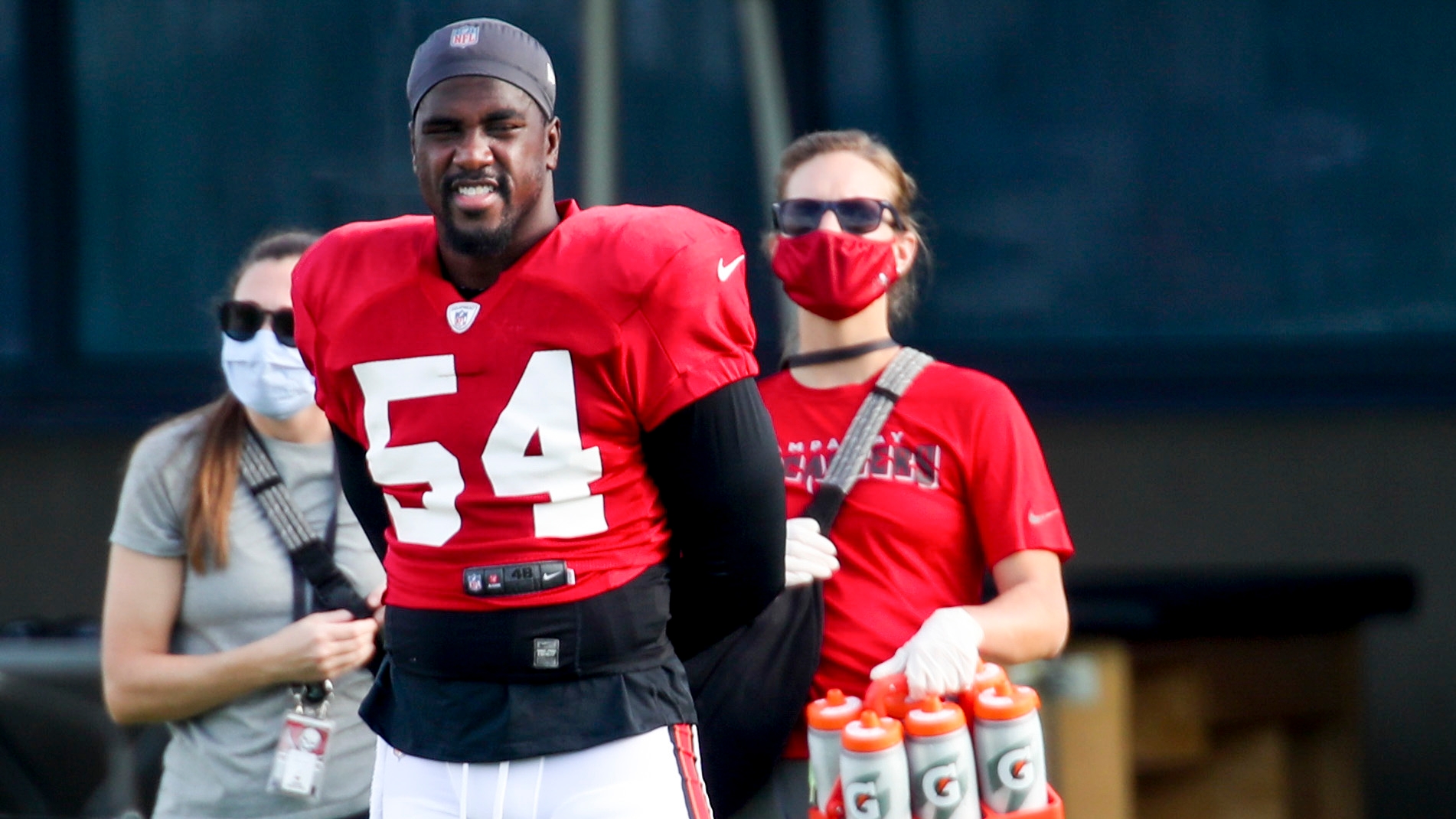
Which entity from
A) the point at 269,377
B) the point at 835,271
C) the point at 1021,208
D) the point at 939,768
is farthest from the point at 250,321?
the point at 1021,208

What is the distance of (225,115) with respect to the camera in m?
6.54

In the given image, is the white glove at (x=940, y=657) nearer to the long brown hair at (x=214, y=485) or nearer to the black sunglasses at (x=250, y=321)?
the long brown hair at (x=214, y=485)

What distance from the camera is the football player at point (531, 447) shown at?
2086mm

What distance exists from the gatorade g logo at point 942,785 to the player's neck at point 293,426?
4.25ft

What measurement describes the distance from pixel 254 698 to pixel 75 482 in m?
3.89

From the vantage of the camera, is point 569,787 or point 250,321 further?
point 250,321

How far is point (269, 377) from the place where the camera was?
9.91 feet

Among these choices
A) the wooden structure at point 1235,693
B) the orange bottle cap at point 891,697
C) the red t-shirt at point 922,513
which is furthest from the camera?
the wooden structure at point 1235,693

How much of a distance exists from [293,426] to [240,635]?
0.39 meters

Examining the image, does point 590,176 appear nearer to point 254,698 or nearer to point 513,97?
point 254,698

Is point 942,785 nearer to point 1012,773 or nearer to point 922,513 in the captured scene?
point 1012,773

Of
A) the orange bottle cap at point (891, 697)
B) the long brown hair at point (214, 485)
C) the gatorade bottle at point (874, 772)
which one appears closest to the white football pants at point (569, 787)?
the gatorade bottle at point (874, 772)

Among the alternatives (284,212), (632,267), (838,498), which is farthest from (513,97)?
(284,212)

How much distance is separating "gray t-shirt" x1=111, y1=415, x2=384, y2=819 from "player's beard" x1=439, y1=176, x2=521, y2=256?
1002mm
